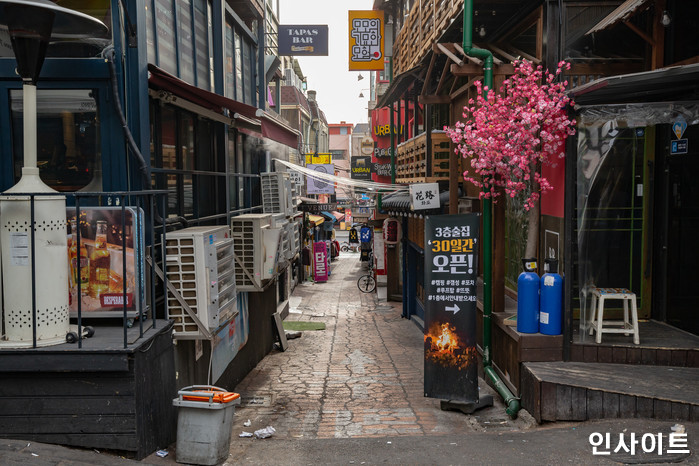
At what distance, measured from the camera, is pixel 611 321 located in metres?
9.07

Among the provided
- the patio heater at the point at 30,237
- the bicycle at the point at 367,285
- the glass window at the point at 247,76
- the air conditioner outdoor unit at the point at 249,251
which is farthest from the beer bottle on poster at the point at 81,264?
the bicycle at the point at 367,285

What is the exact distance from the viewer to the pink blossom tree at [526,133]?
28.1ft

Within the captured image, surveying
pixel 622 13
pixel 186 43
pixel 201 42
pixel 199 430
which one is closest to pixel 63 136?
pixel 186 43

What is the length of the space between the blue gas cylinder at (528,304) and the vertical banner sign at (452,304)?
728 mm

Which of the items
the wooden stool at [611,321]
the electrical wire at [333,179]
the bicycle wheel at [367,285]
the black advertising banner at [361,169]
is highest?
the black advertising banner at [361,169]

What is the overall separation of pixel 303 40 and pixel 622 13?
1325cm

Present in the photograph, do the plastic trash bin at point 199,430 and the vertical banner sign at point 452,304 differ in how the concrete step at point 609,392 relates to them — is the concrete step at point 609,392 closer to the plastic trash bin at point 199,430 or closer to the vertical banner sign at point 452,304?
the vertical banner sign at point 452,304

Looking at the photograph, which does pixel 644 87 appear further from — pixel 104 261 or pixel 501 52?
pixel 104 261

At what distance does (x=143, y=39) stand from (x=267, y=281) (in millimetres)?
5397

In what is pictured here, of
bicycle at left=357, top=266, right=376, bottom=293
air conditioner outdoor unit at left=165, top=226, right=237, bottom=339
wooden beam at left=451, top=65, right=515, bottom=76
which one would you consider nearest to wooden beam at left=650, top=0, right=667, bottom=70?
wooden beam at left=451, top=65, right=515, bottom=76

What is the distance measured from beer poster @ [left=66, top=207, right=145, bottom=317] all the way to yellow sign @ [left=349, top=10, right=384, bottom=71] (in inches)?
617

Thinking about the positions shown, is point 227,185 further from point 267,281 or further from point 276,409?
point 276,409

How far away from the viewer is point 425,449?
7.05m

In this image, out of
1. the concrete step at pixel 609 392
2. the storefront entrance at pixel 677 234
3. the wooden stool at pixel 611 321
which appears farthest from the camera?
the storefront entrance at pixel 677 234
